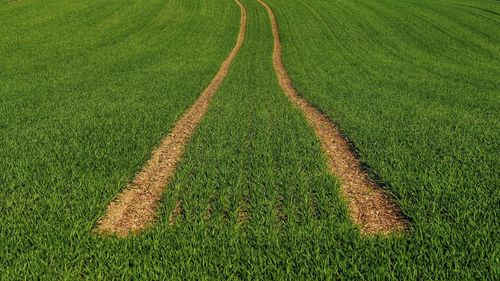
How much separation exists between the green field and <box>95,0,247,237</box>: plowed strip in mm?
239

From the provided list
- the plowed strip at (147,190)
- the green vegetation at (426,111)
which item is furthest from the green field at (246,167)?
the plowed strip at (147,190)

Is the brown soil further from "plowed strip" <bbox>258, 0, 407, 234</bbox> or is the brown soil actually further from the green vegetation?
the green vegetation

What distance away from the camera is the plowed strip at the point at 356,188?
597 centimetres

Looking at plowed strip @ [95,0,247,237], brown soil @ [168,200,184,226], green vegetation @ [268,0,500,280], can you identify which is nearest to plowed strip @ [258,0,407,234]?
green vegetation @ [268,0,500,280]

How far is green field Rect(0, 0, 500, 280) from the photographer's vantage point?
4871 millimetres

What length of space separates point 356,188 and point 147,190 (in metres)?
4.35

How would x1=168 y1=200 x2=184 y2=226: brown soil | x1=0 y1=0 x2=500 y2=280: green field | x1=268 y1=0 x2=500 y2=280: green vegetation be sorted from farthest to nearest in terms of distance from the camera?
x1=168 y1=200 x2=184 y2=226: brown soil
x1=268 y1=0 x2=500 y2=280: green vegetation
x1=0 y1=0 x2=500 y2=280: green field

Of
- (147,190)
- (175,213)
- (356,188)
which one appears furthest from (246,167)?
(356,188)

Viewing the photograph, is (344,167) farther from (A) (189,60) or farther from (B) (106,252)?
(A) (189,60)

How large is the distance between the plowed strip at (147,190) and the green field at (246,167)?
239 mm

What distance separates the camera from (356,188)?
23.9 ft

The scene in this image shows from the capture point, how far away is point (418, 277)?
177 inches

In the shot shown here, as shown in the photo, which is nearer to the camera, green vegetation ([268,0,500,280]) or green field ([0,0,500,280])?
green field ([0,0,500,280])

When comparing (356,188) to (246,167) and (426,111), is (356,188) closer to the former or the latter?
(246,167)
